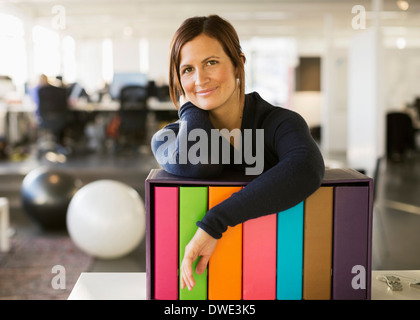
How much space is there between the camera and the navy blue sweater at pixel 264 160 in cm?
91

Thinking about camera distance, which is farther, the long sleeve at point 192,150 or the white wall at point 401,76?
the white wall at point 401,76

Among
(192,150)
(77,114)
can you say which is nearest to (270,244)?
(192,150)

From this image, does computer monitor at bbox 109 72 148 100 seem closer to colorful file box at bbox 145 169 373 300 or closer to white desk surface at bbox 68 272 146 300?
white desk surface at bbox 68 272 146 300

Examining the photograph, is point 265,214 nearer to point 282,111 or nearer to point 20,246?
point 282,111

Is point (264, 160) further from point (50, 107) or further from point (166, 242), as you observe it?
point (50, 107)

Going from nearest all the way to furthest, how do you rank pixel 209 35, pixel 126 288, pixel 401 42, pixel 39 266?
pixel 209 35
pixel 126 288
pixel 39 266
pixel 401 42

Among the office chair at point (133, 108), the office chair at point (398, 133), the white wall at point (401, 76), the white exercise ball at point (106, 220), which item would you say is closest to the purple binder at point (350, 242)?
the white exercise ball at point (106, 220)

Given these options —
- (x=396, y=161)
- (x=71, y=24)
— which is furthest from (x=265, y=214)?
(x=71, y=24)

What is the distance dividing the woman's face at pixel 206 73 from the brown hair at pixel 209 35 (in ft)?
0.03

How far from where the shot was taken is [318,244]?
0.99m

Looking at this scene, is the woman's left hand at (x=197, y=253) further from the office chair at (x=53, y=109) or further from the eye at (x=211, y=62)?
the office chair at (x=53, y=109)

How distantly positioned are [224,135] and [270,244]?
0.88ft

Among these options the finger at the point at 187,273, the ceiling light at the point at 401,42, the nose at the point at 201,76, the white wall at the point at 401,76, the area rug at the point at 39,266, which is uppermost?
the ceiling light at the point at 401,42

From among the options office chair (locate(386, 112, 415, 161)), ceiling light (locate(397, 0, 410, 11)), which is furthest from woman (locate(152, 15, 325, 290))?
ceiling light (locate(397, 0, 410, 11))
